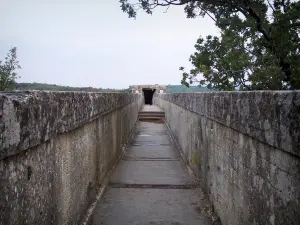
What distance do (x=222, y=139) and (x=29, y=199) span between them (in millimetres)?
2423

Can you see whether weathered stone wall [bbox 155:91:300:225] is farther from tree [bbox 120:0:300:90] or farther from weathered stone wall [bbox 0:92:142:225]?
tree [bbox 120:0:300:90]

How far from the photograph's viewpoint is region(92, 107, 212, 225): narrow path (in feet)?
13.7

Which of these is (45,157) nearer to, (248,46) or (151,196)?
(151,196)

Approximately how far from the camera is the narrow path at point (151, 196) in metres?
4.17

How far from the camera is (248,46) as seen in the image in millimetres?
10320

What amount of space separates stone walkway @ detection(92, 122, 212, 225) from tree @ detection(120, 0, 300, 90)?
329 centimetres

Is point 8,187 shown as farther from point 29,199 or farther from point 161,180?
point 161,180

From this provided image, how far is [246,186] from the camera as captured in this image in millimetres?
2787

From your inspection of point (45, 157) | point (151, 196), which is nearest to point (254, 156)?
point (45, 157)

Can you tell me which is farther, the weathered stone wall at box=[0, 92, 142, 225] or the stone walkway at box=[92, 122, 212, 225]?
the stone walkway at box=[92, 122, 212, 225]

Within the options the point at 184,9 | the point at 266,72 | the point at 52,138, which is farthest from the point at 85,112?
the point at 184,9

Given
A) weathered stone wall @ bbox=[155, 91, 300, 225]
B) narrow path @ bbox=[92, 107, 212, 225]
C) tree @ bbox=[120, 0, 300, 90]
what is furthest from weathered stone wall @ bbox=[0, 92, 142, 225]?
tree @ bbox=[120, 0, 300, 90]

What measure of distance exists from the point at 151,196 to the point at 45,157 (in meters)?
2.94

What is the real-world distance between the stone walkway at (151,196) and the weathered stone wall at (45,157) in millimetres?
480
